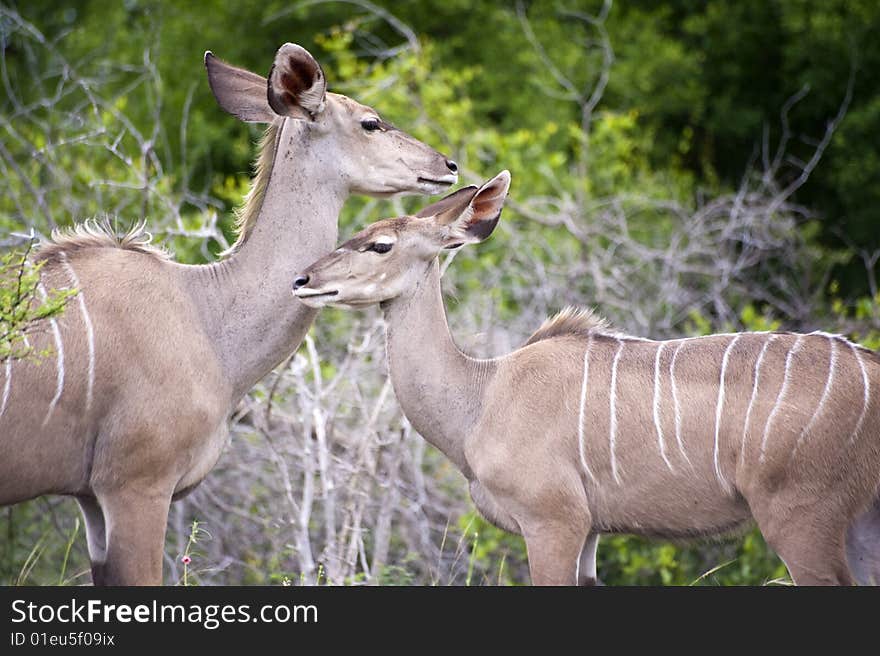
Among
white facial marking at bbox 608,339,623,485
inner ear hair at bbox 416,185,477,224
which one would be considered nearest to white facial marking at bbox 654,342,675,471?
white facial marking at bbox 608,339,623,485

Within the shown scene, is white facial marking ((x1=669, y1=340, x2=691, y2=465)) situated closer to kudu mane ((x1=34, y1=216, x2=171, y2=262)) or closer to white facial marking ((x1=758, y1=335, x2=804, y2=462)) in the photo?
white facial marking ((x1=758, y1=335, x2=804, y2=462))

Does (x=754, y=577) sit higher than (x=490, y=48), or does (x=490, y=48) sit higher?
(x=490, y=48)

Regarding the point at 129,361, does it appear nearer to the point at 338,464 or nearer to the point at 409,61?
the point at 338,464

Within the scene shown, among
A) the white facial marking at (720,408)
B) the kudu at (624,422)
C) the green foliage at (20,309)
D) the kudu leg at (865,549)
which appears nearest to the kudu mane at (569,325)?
the kudu at (624,422)

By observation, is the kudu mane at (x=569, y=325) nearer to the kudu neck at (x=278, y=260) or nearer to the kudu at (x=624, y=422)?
the kudu at (x=624, y=422)

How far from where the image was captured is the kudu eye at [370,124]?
431cm

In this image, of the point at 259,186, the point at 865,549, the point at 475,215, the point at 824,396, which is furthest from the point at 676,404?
the point at 259,186

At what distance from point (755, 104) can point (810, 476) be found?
24.8ft

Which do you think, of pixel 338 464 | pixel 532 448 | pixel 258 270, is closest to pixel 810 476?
pixel 532 448

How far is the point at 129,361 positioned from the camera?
3887 millimetres

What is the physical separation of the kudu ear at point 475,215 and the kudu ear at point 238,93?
656 mm

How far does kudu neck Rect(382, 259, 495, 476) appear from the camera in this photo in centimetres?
423
